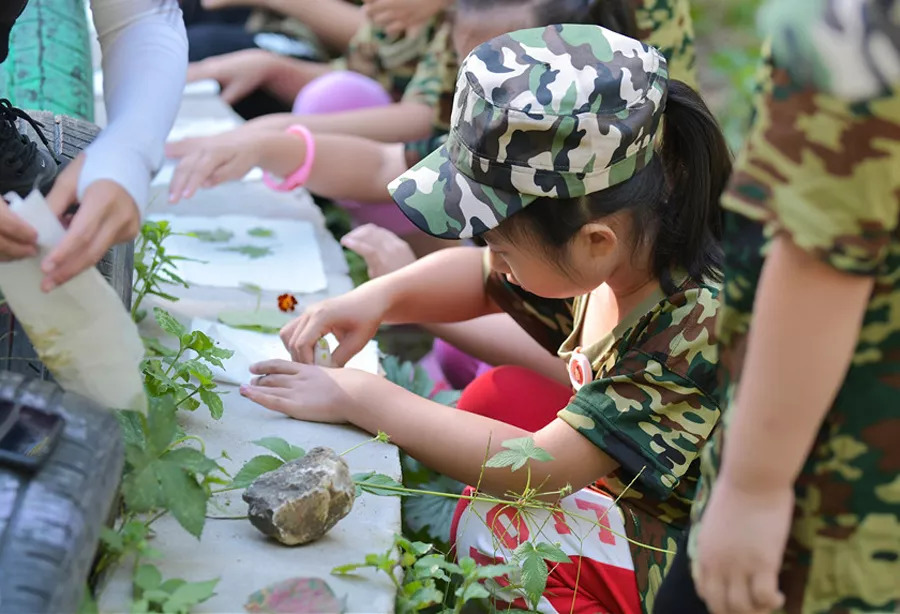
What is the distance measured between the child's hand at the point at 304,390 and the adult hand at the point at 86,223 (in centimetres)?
48

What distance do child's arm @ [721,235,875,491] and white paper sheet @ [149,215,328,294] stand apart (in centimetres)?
143

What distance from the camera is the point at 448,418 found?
164cm

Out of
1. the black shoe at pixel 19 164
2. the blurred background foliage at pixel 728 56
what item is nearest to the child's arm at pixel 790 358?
the black shoe at pixel 19 164

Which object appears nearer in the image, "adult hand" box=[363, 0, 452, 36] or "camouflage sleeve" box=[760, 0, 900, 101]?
"camouflage sleeve" box=[760, 0, 900, 101]

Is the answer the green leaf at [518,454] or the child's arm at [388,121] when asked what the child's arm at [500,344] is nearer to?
the green leaf at [518,454]

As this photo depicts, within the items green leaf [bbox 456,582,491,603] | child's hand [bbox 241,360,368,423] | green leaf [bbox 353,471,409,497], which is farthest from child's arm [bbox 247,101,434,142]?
green leaf [bbox 456,582,491,603]

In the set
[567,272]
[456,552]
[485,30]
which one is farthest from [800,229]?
[485,30]

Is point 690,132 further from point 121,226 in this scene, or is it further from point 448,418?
point 121,226

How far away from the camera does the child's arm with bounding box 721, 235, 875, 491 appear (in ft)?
2.88

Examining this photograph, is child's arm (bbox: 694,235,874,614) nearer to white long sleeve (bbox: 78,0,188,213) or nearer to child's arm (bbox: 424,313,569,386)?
white long sleeve (bbox: 78,0,188,213)

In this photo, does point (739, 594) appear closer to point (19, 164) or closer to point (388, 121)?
point (19, 164)

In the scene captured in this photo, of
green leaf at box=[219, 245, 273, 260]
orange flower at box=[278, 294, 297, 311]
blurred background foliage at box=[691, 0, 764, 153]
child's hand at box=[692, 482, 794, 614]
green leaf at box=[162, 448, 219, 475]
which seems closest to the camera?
child's hand at box=[692, 482, 794, 614]

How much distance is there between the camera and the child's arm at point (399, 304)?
1857 millimetres

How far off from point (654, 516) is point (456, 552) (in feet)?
0.98
